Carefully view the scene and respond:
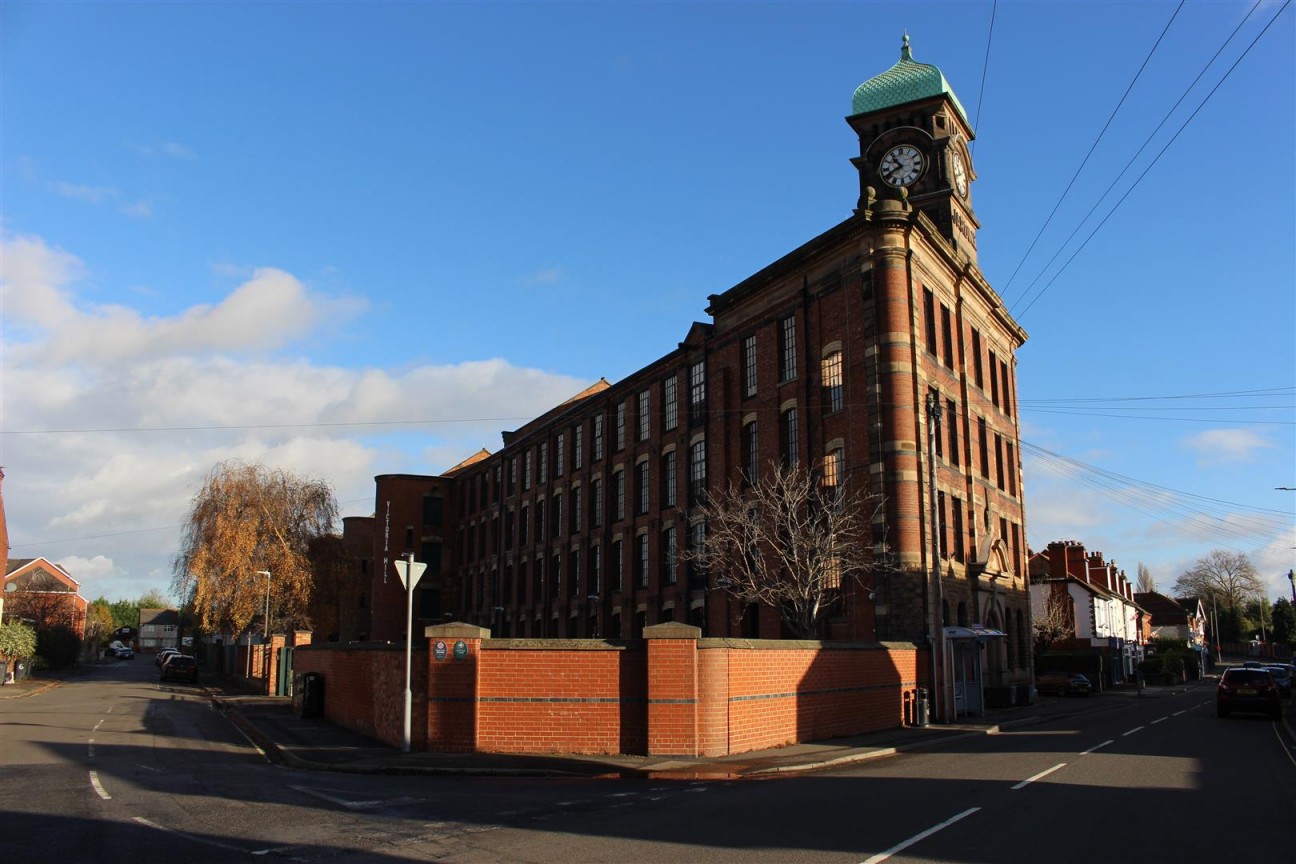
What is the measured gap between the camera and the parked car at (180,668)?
50.8m

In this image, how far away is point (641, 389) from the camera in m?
44.4

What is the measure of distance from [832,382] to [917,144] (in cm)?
1182

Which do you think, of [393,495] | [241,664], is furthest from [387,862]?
[393,495]

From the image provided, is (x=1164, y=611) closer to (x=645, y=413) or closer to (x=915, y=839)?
(x=645, y=413)

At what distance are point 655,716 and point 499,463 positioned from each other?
146ft

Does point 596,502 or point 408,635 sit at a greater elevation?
point 596,502

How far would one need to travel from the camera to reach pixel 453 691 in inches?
691

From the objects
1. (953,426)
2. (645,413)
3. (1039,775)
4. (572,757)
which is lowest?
(572,757)

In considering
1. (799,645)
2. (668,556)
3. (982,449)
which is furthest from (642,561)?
(799,645)

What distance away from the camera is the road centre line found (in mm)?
8384

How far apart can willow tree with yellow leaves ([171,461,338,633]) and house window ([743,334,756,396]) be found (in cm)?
2440

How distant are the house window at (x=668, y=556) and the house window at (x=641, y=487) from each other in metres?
2.22

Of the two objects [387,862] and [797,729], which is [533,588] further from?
[387,862]

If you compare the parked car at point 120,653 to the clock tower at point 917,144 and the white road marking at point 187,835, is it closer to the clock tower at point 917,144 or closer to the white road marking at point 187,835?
the clock tower at point 917,144
